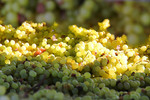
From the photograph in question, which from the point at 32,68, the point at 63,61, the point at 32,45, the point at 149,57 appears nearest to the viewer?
the point at 32,68

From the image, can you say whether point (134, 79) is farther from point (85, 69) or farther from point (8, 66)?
point (8, 66)

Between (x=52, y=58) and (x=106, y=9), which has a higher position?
(x=52, y=58)

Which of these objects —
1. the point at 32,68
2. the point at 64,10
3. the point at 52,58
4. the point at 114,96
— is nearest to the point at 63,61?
the point at 52,58

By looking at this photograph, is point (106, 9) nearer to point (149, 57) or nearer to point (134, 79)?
point (134, 79)

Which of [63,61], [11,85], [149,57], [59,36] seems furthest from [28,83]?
[149,57]

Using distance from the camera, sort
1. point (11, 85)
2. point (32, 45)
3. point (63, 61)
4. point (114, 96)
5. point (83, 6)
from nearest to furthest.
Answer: point (83, 6), point (114, 96), point (11, 85), point (63, 61), point (32, 45)

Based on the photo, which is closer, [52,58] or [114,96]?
[114,96]

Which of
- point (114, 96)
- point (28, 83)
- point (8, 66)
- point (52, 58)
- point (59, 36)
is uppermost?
point (59, 36)
